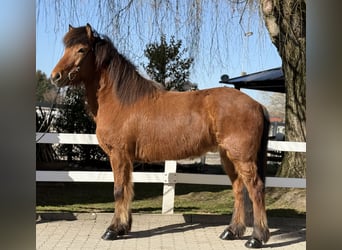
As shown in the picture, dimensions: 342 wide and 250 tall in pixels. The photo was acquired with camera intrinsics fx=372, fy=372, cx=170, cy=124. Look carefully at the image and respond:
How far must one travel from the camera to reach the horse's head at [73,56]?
307 centimetres

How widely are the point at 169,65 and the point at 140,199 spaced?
6.86ft

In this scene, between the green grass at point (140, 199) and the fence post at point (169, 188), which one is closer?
the fence post at point (169, 188)

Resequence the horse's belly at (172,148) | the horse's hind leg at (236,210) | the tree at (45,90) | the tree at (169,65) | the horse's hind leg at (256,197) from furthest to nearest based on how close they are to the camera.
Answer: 1. the tree at (169,65)
2. the tree at (45,90)
3. the horse's hind leg at (236,210)
4. the horse's belly at (172,148)
5. the horse's hind leg at (256,197)

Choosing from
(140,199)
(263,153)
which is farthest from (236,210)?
(140,199)

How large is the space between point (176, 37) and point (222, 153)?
129cm

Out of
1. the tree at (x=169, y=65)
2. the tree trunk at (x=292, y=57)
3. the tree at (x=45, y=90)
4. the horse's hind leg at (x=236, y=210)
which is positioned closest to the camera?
the horse's hind leg at (x=236, y=210)

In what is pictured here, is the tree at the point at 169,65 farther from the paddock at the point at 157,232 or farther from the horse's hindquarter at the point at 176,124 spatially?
the paddock at the point at 157,232

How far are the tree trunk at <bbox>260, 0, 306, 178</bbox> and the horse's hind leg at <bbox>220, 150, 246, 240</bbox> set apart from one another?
127 centimetres

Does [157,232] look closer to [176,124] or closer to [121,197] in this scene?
[121,197]

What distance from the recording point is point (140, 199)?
545 cm

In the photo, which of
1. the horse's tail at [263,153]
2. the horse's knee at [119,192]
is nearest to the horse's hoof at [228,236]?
the horse's tail at [263,153]

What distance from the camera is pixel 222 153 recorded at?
3346 millimetres

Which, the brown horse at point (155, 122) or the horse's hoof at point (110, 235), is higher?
the brown horse at point (155, 122)

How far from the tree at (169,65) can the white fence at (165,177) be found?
3.21ft
